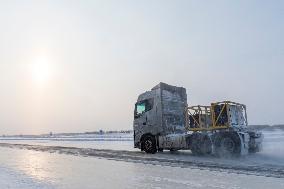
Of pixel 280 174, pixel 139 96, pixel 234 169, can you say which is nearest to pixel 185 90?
pixel 139 96

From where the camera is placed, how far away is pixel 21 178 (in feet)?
→ 39.7

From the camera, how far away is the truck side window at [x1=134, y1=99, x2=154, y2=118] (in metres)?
21.4

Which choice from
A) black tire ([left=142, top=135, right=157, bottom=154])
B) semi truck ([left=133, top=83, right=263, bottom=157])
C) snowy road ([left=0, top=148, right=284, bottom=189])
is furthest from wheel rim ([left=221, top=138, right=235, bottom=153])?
black tire ([left=142, top=135, right=157, bottom=154])

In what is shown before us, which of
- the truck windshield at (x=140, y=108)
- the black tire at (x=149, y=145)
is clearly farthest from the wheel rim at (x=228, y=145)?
the truck windshield at (x=140, y=108)

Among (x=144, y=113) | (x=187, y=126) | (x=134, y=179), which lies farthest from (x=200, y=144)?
(x=134, y=179)

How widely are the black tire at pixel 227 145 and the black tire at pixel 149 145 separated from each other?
4093 millimetres

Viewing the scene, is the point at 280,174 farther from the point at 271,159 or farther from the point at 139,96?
the point at 139,96

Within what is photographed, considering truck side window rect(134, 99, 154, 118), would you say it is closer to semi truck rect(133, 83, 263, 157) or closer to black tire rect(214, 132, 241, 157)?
semi truck rect(133, 83, 263, 157)

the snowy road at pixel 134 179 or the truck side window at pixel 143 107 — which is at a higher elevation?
the truck side window at pixel 143 107

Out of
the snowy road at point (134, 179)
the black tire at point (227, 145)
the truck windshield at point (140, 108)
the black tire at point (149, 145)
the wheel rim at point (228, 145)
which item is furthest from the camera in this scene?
the truck windshield at point (140, 108)

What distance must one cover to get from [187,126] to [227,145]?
2867 mm

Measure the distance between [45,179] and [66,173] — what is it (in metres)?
1.53

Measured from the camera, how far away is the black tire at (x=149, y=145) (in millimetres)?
21109

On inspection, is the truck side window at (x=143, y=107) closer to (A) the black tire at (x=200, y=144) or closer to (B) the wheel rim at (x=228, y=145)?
(A) the black tire at (x=200, y=144)
